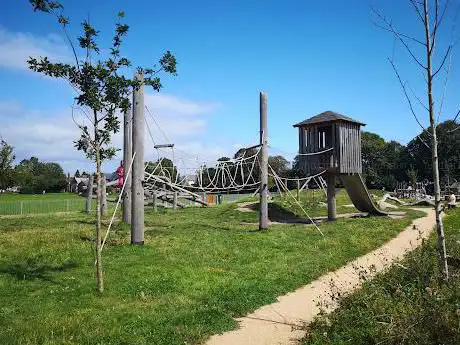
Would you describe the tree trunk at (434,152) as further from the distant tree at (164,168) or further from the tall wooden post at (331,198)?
the tall wooden post at (331,198)

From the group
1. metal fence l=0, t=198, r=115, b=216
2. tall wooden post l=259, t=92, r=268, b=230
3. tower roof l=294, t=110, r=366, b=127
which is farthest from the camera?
metal fence l=0, t=198, r=115, b=216

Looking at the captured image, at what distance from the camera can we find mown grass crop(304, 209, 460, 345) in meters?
4.86

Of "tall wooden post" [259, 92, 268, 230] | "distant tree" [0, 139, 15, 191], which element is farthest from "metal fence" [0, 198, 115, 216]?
"tall wooden post" [259, 92, 268, 230]

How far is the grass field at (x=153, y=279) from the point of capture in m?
6.30

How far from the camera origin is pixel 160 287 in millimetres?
8555

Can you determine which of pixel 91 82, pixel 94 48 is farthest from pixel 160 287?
pixel 94 48

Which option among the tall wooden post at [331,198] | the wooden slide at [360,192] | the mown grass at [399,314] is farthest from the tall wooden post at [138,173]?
the wooden slide at [360,192]

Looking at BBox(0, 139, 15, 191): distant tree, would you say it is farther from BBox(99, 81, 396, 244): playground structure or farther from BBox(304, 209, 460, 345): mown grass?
BBox(304, 209, 460, 345): mown grass

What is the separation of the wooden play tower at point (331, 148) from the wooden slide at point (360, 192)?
0.20ft

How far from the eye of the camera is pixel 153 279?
911 centimetres

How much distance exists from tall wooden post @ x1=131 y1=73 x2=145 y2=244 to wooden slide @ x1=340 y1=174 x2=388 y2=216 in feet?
40.3

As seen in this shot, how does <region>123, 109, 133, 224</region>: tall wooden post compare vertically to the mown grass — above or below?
above

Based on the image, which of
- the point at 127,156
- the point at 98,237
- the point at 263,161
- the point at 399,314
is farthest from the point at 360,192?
the point at 399,314

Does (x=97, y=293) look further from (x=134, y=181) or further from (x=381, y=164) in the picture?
(x=381, y=164)
